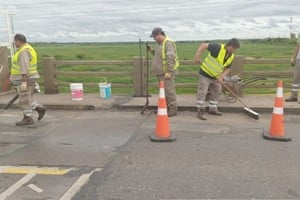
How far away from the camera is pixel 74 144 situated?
6164mm

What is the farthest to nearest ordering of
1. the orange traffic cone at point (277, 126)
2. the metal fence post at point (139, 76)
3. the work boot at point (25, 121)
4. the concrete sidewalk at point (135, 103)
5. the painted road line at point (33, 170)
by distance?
the metal fence post at point (139, 76)
the concrete sidewalk at point (135, 103)
the work boot at point (25, 121)
the orange traffic cone at point (277, 126)
the painted road line at point (33, 170)

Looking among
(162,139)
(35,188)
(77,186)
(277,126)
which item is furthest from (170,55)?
(35,188)

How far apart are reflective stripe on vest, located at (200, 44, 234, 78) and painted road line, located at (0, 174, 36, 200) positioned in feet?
14.2

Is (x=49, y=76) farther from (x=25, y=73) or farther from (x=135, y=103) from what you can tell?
(x=25, y=73)

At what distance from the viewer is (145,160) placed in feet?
17.5

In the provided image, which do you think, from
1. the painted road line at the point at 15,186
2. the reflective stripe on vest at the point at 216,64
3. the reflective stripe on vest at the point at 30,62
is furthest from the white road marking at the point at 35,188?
the reflective stripe on vest at the point at 216,64

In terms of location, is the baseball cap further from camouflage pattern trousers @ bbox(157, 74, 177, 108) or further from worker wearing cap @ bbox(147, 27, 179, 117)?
camouflage pattern trousers @ bbox(157, 74, 177, 108)

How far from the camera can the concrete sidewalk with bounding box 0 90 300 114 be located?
28.0 ft

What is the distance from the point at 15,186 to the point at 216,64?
4.73 meters

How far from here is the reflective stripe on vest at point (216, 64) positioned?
7.59m

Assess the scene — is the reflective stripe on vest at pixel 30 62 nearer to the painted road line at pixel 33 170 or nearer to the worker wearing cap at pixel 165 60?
the worker wearing cap at pixel 165 60

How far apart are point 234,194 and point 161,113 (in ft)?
8.29

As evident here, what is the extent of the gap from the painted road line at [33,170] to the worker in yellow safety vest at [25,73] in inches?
95.3

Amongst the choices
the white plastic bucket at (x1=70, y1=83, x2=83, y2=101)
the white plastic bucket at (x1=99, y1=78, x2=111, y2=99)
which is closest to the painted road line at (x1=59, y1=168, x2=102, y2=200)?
the white plastic bucket at (x1=70, y1=83, x2=83, y2=101)
